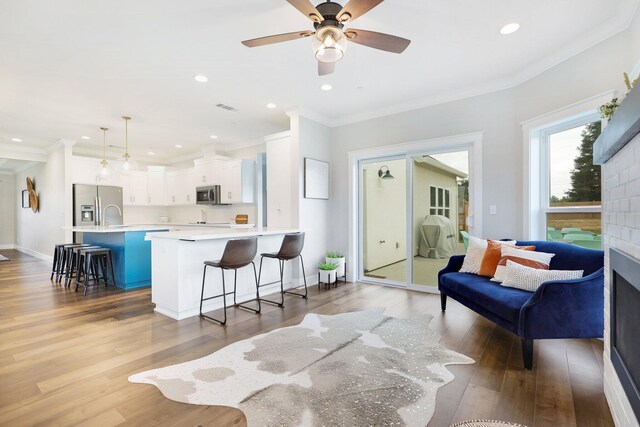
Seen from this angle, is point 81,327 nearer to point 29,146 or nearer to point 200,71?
point 200,71

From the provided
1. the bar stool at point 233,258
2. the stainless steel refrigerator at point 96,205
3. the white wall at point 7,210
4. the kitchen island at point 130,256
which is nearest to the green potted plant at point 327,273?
the bar stool at point 233,258

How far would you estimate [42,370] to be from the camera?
7.41 ft

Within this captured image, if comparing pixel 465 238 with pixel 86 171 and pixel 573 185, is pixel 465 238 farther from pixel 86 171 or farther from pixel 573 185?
pixel 86 171

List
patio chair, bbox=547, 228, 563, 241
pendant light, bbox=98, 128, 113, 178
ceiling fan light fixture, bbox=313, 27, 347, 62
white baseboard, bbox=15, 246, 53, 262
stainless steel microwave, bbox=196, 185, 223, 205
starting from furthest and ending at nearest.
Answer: white baseboard, bbox=15, 246, 53, 262
stainless steel microwave, bbox=196, 185, 223, 205
pendant light, bbox=98, 128, 113, 178
patio chair, bbox=547, 228, 563, 241
ceiling fan light fixture, bbox=313, 27, 347, 62

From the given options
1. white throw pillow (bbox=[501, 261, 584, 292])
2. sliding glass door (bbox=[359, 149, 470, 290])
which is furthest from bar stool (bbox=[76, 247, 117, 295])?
white throw pillow (bbox=[501, 261, 584, 292])

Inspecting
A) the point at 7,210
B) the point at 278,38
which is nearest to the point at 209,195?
the point at 278,38

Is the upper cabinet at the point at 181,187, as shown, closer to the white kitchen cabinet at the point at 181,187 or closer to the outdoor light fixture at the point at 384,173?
the white kitchen cabinet at the point at 181,187

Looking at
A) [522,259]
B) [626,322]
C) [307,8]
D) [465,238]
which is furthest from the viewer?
[465,238]

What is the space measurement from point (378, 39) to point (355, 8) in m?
0.36

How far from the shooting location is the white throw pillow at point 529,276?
252 centimetres

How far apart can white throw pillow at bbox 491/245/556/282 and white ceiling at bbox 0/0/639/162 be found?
6.56ft

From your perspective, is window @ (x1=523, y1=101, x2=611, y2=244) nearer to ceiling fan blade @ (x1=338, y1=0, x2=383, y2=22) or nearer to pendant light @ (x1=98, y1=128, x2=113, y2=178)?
ceiling fan blade @ (x1=338, y1=0, x2=383, y2=22)

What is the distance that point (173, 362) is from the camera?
2.36 metres

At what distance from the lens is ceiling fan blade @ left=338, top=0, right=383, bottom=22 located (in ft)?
6.38
